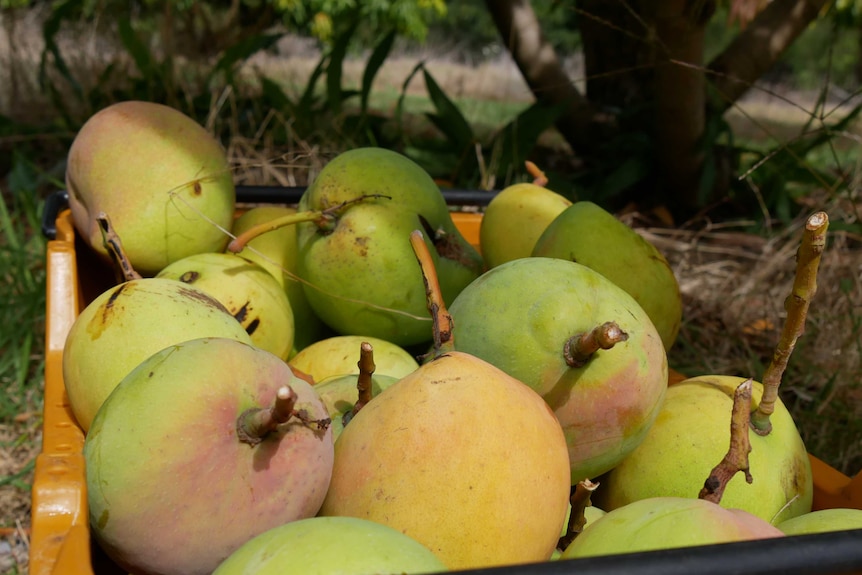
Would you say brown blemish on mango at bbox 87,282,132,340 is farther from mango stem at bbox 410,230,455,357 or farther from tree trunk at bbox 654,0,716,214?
tree trunk at bbox 654,0,716,214

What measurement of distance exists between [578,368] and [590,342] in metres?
0.08

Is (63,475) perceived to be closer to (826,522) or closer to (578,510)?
(578,510)

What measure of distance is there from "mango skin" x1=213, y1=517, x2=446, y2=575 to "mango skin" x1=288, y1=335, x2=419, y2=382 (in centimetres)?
56

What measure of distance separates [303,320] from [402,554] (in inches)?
37.9

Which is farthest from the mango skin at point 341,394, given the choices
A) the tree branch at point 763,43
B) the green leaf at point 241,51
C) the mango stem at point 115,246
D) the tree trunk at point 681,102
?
the green leaf at point 241,51

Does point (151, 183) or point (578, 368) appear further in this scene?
point (151, 183)

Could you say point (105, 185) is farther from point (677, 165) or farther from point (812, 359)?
point (677, 165)

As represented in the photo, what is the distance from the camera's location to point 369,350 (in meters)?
0.86

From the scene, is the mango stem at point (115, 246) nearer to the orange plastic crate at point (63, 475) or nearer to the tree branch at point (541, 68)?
the orange plastic crate at point (63, 475)

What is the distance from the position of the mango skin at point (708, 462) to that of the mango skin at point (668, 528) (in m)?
0.24

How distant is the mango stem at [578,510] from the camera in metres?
0.82

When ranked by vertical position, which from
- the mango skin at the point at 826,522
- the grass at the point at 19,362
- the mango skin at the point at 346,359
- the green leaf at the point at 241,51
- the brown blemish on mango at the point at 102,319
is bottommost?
the grass at the point at 19,362

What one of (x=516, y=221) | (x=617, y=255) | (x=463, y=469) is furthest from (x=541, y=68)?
(x=463, y=469)

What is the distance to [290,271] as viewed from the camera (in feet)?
5.09
